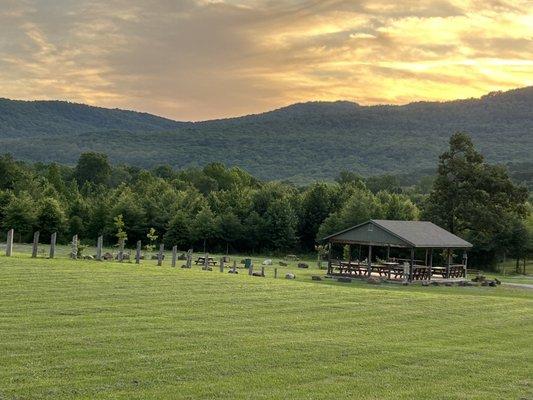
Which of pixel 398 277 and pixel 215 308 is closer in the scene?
pixel 215 308

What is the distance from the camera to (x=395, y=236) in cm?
4556

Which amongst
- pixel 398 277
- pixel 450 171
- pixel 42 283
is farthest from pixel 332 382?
pixel 450 171

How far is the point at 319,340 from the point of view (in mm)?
18406

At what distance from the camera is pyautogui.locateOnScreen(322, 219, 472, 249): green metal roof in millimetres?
45531

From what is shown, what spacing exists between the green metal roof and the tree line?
16.9 metres

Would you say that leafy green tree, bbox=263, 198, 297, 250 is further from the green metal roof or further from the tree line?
the green metal roof

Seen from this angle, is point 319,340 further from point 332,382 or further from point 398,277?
point 398,277

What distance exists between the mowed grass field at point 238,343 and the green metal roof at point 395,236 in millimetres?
17876

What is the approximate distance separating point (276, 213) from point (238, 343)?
191ft

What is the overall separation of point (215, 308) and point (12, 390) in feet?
32.3

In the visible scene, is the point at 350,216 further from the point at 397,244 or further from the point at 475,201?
the point at 397,244

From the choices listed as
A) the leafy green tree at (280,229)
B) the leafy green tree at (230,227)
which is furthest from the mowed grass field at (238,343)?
the leafy green tree at (280,229)

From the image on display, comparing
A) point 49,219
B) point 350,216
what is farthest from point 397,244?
point 49,219

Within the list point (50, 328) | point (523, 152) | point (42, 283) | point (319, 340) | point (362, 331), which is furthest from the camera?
point (523, 152)
